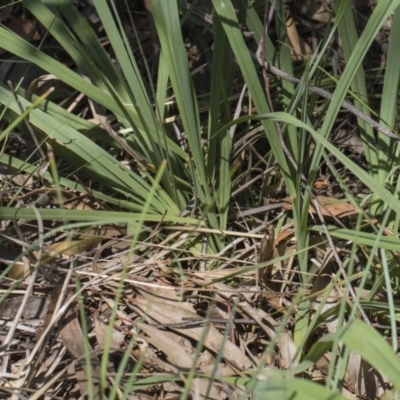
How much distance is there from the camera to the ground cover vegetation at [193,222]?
1314mm

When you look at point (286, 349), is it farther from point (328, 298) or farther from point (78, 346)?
point (78, 346)

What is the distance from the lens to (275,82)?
5.62 ft

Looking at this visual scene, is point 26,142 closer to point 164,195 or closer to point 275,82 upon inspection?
point 164,195

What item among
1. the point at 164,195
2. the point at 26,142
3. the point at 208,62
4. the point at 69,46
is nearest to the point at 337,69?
the point at 208,62

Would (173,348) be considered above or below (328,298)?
below

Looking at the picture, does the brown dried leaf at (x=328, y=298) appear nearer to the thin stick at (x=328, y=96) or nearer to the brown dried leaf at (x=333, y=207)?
the brown dried leaf at (x=333, y=207)

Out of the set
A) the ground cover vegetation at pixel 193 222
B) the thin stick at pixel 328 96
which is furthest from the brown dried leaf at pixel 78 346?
the thin stick at pixel 328 96

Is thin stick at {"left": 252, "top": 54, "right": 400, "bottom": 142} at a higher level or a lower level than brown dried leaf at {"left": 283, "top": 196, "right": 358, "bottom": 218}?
higher

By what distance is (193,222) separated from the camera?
58.4 inches

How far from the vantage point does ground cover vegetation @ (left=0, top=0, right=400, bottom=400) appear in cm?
131

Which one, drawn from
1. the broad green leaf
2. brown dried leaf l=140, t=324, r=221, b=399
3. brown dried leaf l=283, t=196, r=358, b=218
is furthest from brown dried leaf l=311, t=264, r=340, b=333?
the broad green leaf

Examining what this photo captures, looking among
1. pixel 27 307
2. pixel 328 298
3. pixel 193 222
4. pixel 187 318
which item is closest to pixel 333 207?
pixel 328 298

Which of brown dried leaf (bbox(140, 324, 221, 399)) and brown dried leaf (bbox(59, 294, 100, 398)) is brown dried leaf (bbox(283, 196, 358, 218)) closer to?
brown dried leaf (bbox(140, 324, 221, 399))

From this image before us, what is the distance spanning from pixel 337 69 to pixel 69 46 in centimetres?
75
